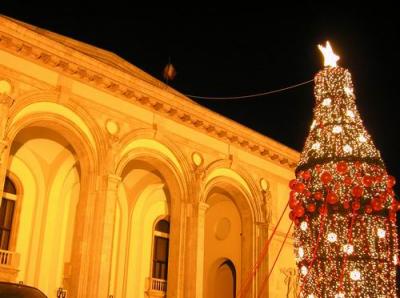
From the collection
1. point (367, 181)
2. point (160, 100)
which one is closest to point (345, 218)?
point (367, 181)

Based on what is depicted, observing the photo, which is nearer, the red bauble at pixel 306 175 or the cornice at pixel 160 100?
the red bauble at pixel 306 175

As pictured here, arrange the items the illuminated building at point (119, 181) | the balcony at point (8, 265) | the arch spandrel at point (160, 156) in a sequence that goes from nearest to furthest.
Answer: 1. the illuminated building at point (119, 181)
2. the balcony at point (8, 265)
3. the arch spandrel at point (160, 156)

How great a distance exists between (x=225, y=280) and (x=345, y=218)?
41.1 ft

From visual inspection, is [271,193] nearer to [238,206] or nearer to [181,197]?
[238,206]

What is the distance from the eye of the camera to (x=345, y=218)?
10.5 m

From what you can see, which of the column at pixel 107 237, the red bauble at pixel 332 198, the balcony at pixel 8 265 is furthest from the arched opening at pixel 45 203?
the red bauble at pixel 332 198

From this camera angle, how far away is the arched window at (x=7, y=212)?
57.5 ft

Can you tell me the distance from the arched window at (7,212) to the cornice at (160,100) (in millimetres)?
4526

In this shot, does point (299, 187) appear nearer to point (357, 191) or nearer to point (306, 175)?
point (306, 175)

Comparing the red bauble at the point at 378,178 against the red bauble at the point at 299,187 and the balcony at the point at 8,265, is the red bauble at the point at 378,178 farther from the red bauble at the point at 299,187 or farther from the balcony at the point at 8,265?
the balcony at the point at 8,265

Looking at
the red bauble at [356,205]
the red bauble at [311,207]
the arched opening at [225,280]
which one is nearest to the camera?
the red bauble at [356,205]

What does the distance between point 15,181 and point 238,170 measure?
7488 millimetres

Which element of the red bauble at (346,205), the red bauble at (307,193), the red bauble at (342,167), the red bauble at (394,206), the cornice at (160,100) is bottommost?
the red bauble at (346,205)

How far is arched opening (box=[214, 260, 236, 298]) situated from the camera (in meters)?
22.0
